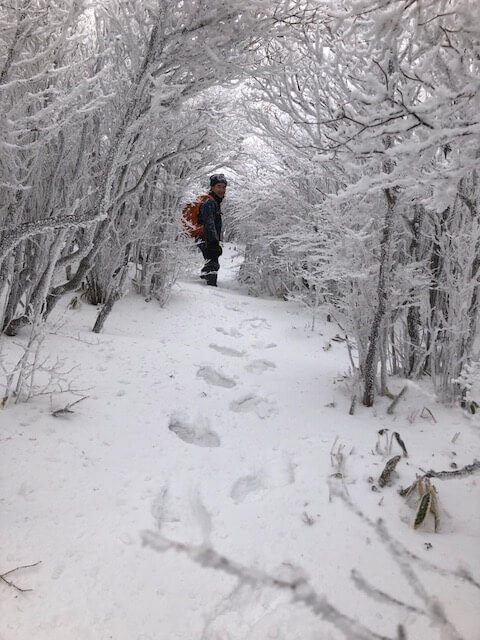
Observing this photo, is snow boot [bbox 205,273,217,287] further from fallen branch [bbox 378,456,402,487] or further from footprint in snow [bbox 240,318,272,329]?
fallen branch [bbox 378,456,402,487]

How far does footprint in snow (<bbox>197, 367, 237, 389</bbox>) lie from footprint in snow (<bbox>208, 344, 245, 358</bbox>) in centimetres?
58

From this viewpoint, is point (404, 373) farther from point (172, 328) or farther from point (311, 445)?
point (172, 328)

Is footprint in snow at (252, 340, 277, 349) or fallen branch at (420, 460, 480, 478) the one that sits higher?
fallen branch at (420, 460, 480, 478)

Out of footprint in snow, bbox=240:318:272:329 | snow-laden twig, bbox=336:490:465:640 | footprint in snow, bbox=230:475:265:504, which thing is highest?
footprint in snow, bbox=240:318:272:329

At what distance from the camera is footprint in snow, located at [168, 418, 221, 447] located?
2.44 metres

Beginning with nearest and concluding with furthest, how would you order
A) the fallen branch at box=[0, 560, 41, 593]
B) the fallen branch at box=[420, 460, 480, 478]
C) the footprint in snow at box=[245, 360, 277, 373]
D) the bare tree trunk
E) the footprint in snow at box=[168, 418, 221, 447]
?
the fallen branch at box=[0, 560, 41, 593]
the fallen branch at box=[420, 460, 480, 478]
the footprint in snow at box=[168, 418, 221, 447]
the bare tree trunk
the footprint in snow at box=[245, 360, 277, 373]

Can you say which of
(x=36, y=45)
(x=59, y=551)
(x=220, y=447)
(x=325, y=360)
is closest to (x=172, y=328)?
(x=325, y=360)

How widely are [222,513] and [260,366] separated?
2.07m

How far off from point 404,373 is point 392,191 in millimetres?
1519

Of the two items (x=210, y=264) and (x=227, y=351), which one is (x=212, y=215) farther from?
(x=227, y=351)

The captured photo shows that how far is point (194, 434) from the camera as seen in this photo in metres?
2.53

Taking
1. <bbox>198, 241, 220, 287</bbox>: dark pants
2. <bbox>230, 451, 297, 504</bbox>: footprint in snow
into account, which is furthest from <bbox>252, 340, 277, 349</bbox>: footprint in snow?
<bbox>198, 241, 220, 287</bbox>: dark pants

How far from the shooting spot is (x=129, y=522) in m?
1.68

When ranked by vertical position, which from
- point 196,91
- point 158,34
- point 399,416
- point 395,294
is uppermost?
point 158,34
